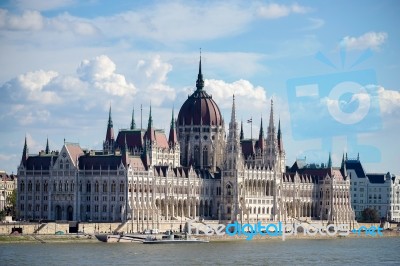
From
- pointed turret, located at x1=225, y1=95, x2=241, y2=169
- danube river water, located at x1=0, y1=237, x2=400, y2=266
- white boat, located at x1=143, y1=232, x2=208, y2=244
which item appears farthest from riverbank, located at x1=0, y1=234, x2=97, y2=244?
pointed turret, located at x1=225, y1=95, x2=241, y2=169

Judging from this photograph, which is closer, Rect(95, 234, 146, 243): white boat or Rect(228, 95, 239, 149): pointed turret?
Rect(95, 234, 146, 243): white boat

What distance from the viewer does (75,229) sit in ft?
544

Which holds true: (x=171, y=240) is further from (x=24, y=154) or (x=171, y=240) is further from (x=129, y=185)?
(x=24, y=154)

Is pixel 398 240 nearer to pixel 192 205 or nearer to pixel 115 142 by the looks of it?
pixel 192 205

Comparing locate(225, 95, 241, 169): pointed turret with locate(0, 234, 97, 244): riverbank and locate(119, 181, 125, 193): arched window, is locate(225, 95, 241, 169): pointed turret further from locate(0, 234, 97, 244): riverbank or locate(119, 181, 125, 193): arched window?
locate(0, 234, 97, 244): riverbank

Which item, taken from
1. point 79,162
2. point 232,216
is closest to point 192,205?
point 232,216

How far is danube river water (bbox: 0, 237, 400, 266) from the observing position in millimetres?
130750

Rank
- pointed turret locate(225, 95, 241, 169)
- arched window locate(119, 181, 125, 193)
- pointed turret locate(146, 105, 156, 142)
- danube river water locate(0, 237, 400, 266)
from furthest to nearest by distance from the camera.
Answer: pointed turret locate(225, 95, 241, 169) → pointed turret locate(146, 105, 156, 142) → arched window locate(119, 181, 125, 193) → danube river water locate(0, 237, 400, 266)

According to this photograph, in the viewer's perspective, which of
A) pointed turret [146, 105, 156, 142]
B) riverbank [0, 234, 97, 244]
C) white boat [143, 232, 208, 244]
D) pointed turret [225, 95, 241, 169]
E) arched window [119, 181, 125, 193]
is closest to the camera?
riverbank [0, 234, 97, 244]

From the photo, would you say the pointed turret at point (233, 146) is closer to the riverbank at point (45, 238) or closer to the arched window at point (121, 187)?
the arched window at point (121, 187)

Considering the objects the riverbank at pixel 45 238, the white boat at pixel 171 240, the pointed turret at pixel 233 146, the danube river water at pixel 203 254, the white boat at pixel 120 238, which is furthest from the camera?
the pointed turret at pixel 233 146

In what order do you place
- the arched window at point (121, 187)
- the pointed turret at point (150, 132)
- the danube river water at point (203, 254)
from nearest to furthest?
the danube river water at point (203, 254) < the arched window at point (121, 187) < the pointed turret at point (150, 132)

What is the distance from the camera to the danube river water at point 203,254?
429ft

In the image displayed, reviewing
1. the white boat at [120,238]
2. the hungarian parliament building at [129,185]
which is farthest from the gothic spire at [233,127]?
the white boat at [120,238]
